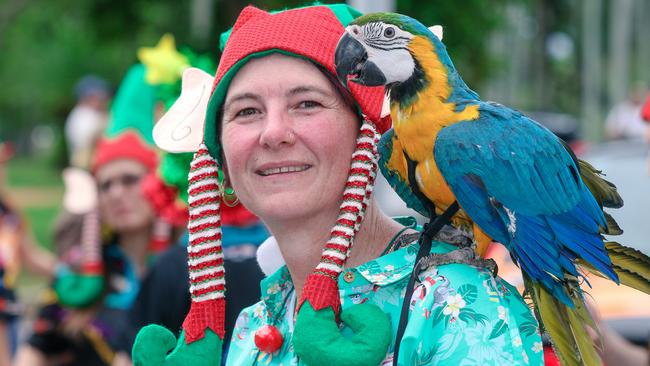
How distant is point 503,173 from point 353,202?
39cm

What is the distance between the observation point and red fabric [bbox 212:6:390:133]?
1.99 m

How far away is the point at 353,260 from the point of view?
2.04 m

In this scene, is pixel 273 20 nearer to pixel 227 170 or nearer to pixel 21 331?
pixel 227 170

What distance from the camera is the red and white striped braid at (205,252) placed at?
211cm

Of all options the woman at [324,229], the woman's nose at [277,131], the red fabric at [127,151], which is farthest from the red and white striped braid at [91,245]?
the woman's nose at [277,131]

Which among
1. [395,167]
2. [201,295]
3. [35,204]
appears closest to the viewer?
[395,167]

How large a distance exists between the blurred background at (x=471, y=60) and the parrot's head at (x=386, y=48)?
7.95 feet

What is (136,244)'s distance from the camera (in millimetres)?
4785

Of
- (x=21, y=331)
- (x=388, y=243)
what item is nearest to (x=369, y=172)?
(x=388, y=243)

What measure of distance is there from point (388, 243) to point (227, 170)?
452 millimetres

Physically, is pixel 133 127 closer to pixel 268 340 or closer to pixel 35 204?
pixel 268 340

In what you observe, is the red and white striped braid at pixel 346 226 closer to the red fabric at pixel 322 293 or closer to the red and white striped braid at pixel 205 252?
the red fabric at pixel 322 293

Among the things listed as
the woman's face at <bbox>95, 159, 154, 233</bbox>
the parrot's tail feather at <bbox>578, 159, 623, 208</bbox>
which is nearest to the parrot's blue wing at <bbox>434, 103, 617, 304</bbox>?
the parrot's tail feather at <bbox>578, 159, 623, 208</bbox>

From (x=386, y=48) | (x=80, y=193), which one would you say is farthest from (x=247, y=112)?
(x=80, y=193)
